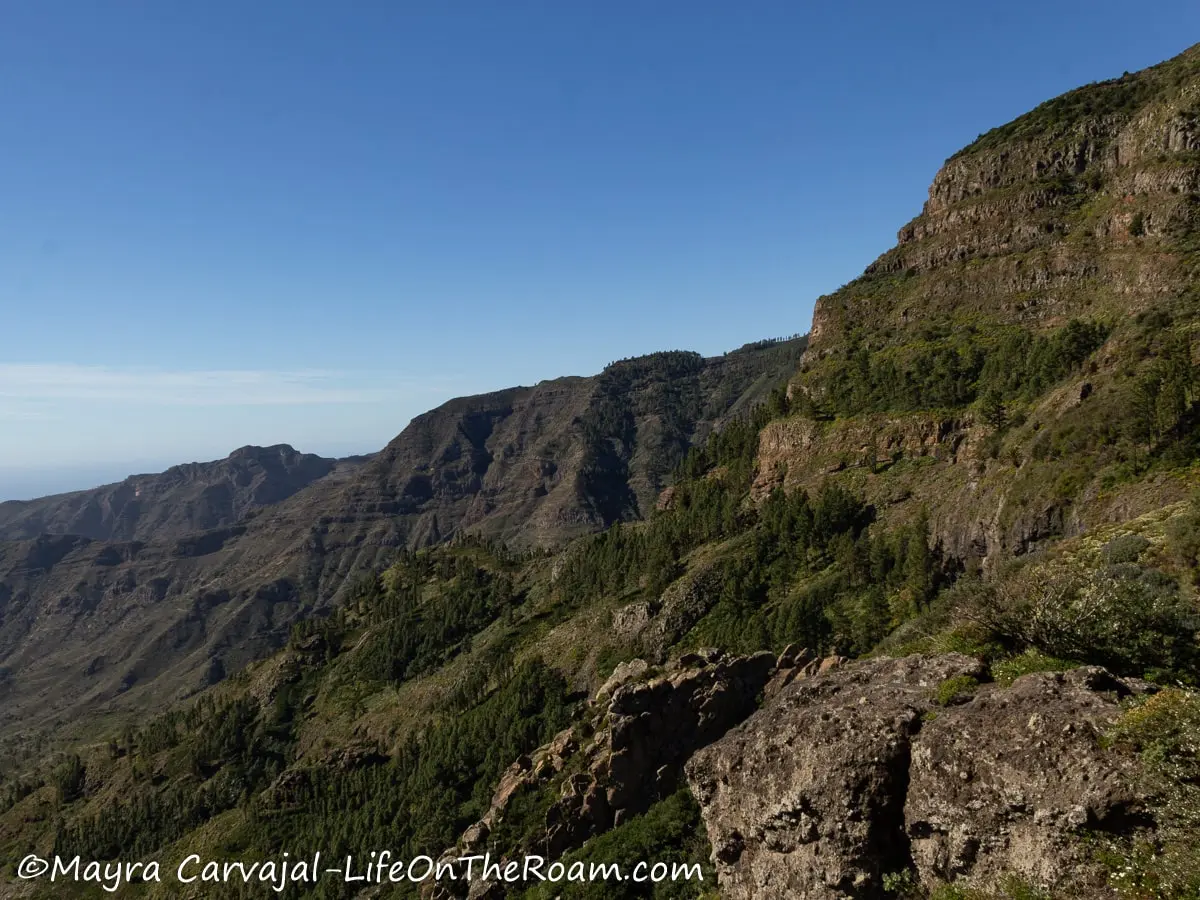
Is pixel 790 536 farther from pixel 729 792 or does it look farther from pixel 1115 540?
pixel 729 792

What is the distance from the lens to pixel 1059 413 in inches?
2687

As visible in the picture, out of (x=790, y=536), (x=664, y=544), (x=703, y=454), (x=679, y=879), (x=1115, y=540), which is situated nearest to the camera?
(x=1115, y=540)

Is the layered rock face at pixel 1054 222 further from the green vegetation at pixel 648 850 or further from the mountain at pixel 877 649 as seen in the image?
the green vegetation at pixel 648 850

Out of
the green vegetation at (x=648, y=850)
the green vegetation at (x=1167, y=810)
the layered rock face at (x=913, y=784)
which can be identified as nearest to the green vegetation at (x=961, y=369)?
the green vegetation at (x=648, y=850)

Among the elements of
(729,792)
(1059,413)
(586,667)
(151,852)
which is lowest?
(151,852)

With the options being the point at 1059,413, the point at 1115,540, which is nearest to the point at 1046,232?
the point at 1059,413

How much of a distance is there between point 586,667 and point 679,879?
219 feet

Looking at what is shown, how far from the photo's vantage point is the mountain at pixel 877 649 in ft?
55.5

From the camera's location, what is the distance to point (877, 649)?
50.5 m

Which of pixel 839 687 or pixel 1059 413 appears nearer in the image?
pixel 839 687

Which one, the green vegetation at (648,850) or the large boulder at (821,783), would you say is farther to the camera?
the green vegetation at (648,850)
